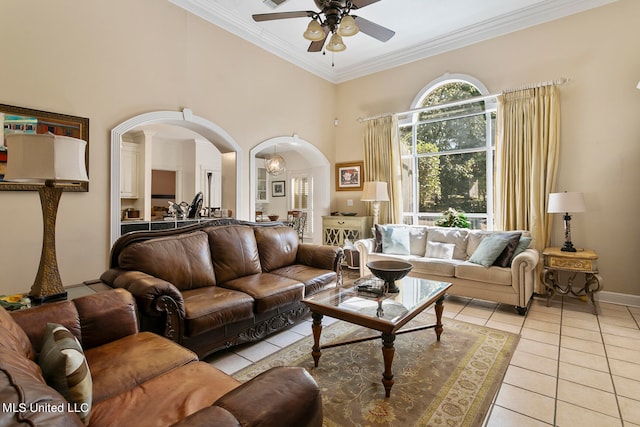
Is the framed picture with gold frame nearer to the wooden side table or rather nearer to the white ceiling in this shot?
the white ceiling

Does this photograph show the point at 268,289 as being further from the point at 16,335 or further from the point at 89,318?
the point at 16,335

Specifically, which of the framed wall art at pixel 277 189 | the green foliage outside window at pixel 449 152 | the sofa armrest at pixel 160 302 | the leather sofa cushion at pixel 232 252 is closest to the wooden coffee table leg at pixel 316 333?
the sofa armrest at pixel 160 302

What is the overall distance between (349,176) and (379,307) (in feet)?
13.5

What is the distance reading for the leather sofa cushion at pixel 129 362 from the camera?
133 cm

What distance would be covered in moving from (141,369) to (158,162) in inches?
279

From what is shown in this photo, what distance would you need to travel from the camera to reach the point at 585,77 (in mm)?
3896

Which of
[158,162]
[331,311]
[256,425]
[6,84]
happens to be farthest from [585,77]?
[158,162]

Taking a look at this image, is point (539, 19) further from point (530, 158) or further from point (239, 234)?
point (239, 234)

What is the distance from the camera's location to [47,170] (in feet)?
5.90

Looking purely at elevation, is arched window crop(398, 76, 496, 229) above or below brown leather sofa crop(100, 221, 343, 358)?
above

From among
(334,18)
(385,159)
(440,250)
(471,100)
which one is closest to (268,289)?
(334,18)

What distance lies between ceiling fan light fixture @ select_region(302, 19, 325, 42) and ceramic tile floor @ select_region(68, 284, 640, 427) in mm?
2704

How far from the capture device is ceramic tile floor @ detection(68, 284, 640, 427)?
1.86 meters

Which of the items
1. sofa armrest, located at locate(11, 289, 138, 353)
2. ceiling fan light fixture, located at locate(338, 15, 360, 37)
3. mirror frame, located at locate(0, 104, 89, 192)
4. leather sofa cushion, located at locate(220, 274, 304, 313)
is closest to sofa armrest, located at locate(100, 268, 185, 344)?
sofa armrest, located at locate(11, 289, 138, 353)
